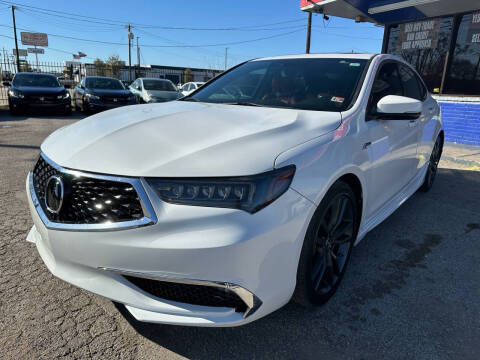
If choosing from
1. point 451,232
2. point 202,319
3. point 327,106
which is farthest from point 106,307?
point 451,232

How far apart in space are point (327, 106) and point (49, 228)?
1856 mm

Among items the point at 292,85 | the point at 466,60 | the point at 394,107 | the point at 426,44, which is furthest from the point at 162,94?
the point at 394,107

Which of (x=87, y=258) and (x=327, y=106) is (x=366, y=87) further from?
(x=87, y=258)

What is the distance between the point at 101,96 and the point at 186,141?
11178mm

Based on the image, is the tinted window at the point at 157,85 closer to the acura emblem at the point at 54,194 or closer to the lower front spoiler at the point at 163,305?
the acura emblem at the point at 54,194

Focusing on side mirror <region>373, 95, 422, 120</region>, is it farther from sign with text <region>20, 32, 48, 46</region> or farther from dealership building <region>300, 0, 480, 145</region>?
sign with text <region>20, 32, 48, 46</region>

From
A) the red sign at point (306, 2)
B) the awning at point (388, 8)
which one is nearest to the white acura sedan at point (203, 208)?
the awning at point (388, 8)

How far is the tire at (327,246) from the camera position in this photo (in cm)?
183

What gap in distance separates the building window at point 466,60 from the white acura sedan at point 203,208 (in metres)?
8.69

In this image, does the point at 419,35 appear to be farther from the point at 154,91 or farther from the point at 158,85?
the point at 158,85

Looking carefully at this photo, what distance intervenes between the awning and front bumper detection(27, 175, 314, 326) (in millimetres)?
9161

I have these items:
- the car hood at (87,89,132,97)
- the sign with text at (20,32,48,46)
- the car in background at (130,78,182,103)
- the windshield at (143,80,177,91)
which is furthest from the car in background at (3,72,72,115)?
the sign with text at (20,32,48,46)

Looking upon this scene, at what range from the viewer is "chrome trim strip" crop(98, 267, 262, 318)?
59.7 inches

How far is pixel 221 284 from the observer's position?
1.52 meters
